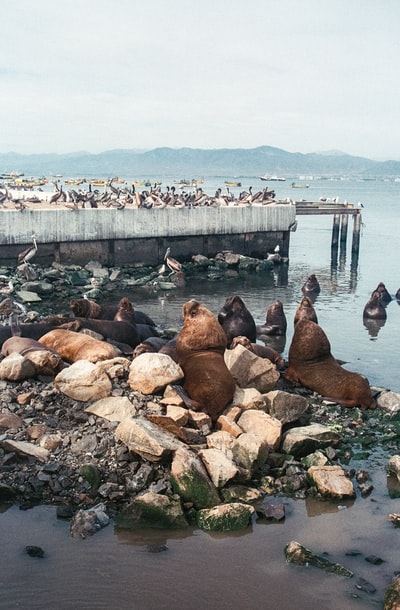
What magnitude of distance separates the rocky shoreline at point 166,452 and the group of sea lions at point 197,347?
334mm

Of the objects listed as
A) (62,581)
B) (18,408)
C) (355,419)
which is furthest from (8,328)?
(62,581)

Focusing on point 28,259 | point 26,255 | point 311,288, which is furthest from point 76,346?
point 311,288

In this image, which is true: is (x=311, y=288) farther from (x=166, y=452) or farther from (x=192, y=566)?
(x=192, y=566)

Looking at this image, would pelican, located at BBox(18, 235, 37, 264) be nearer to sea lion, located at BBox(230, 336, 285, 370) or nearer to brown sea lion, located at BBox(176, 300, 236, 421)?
sea lion, located at BBox(230, 336, 285, 370)

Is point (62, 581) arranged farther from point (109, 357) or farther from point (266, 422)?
point (109, 357)

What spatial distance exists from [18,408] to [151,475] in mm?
2086

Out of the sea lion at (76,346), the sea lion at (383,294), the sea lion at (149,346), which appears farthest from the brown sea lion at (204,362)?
the sea lion at (383,294)

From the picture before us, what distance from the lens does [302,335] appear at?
1096 cm

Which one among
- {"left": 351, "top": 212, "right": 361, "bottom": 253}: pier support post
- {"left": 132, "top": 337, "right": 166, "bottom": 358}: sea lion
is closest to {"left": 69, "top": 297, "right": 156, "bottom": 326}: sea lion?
{"left": 132, "top": 337, "right": 166, "bottom": 358}: sea lion

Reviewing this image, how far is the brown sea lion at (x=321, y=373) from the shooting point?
33.8 feet

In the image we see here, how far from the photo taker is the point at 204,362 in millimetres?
9133

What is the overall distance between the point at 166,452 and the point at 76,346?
3.73 metres

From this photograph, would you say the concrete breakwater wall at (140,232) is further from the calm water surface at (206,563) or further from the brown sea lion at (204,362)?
the calm water surface at (206,563)

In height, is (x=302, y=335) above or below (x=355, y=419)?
above
